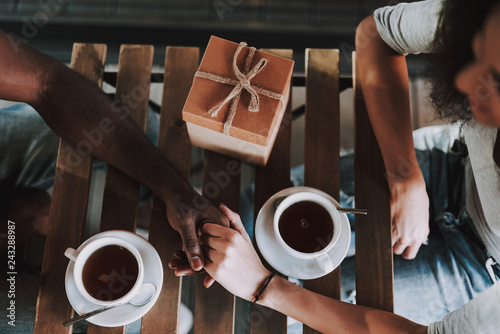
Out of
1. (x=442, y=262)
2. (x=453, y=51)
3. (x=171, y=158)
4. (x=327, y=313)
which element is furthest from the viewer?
(x=442, y=262)

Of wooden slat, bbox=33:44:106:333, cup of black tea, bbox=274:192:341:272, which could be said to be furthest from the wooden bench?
cup of black tea, bbox=274:192:341:272

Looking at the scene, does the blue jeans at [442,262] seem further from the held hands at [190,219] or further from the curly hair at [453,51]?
the curly hair at [453,51]

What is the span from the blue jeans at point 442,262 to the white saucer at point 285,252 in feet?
0.69

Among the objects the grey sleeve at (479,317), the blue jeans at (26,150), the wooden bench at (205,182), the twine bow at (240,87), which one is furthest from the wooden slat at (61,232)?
the grey sleeve at (479,317)

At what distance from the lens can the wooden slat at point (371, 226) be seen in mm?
806

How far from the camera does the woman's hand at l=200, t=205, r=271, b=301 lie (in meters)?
0.74

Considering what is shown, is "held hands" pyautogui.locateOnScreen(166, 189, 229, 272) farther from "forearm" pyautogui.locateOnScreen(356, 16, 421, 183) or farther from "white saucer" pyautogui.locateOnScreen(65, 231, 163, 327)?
"forearm" pyautogui.locateOnScreen(356, 16, 421, 183)

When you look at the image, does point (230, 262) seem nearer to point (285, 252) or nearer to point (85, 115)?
point (285, 252)


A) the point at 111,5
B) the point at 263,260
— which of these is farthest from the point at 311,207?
the point at 111,5

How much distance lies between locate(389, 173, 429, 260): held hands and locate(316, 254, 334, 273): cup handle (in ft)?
0.82

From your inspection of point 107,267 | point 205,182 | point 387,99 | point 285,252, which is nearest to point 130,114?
point 205,182

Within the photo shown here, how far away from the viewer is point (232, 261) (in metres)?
0.73

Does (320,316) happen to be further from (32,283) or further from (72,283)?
(32,283)

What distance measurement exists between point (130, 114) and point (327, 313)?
62cm
